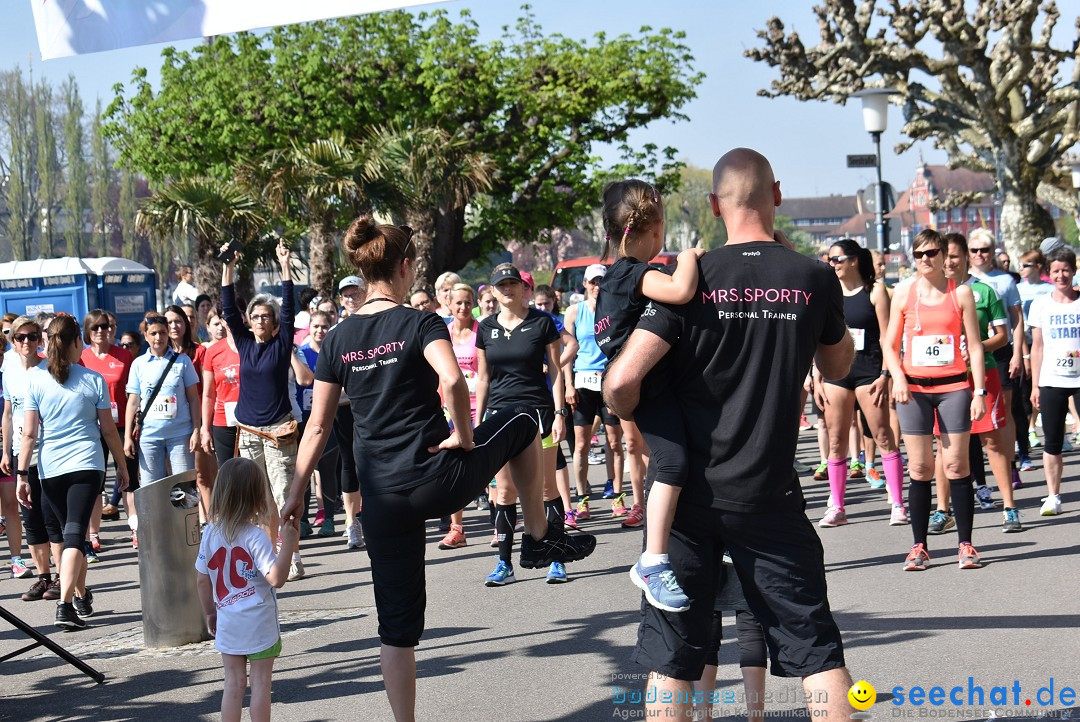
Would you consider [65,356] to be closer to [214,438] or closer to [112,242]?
[214,438]

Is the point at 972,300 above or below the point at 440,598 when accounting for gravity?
above

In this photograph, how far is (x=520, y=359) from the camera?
801cm

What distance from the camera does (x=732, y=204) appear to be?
145 inches

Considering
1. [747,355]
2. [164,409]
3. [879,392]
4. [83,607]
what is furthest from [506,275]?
[747,355]

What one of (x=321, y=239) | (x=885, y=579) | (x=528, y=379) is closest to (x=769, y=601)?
(x=885, y=579)

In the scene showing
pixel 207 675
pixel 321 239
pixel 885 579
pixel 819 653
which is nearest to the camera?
pixel 819 653

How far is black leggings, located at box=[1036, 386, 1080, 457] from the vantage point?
9.07 meters

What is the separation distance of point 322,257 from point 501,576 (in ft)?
49.8

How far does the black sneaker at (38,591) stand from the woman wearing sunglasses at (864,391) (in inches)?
219

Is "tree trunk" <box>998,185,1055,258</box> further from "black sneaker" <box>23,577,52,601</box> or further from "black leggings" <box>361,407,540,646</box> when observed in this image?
"black leggings" <box>361,407,540,646</box>

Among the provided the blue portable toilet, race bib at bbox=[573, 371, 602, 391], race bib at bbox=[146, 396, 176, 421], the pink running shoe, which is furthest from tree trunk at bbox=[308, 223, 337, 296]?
the pink running shoe

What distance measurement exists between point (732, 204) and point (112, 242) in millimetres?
85013

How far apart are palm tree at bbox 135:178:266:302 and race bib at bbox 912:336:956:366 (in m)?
16.5

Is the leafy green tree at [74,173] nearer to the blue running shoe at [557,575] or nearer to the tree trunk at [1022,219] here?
the tree trunk at [1022,219]
